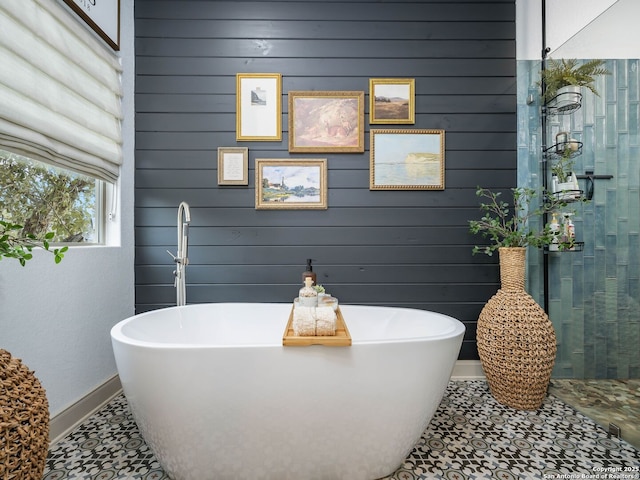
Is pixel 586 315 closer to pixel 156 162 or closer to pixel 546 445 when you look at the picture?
pixel 546 445

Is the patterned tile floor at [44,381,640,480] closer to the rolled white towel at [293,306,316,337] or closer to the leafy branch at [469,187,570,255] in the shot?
the rolled white towel at [293,306,316,337]

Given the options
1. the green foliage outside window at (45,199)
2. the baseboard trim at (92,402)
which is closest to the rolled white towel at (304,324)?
the baseboard trim at (92,402)

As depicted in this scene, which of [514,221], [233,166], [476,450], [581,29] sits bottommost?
[476,450]

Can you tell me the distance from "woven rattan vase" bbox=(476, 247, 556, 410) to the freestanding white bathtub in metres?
0.73

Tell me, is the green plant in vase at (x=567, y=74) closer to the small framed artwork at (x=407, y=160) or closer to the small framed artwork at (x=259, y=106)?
the small framed artwork at (x=407, y=160)

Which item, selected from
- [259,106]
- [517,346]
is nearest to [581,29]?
[517,346]

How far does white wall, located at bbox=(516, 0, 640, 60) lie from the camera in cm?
150

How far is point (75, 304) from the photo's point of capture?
5.30 feet

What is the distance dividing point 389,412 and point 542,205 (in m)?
1.75

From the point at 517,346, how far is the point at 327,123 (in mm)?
1804

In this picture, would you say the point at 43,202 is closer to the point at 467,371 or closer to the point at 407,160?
the point at 407,160

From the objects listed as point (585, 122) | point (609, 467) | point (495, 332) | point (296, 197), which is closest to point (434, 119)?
point (585, 122)

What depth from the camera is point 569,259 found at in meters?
1.88

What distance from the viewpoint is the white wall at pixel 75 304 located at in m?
1.34
